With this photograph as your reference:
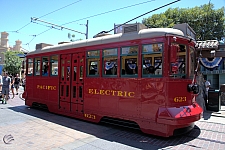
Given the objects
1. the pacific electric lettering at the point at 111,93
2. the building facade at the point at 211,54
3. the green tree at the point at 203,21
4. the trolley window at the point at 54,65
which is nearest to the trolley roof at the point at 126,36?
the trolley window at the point at 54,65

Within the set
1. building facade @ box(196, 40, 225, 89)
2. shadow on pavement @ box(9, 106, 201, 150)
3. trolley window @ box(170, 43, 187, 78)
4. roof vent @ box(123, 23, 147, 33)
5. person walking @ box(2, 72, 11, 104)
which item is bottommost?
shadow on pavement @ box(9, 106, 201, 150)

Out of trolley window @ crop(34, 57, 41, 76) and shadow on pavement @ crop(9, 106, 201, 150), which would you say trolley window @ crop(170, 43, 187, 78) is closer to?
shadow on pavement @ crop(9, 106, 201, 150)

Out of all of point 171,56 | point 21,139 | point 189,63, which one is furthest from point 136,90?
point 21,139

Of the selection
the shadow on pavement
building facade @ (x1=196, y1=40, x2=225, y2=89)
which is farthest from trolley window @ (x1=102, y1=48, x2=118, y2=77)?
building facade @ (x1=196, y1=40, x2=225, y2=89)

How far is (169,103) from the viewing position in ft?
16.6

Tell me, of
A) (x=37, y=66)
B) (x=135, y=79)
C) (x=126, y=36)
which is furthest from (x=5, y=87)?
(x=135, y=79)

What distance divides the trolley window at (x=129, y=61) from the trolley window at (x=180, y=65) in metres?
1.05

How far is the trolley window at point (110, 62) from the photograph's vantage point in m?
6.20

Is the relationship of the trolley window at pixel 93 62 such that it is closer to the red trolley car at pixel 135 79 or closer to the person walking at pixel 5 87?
the red trolley car at pixel 135 79

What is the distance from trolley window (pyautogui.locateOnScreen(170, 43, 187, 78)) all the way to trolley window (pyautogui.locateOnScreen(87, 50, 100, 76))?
2.56 m

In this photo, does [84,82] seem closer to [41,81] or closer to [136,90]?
[136,90]

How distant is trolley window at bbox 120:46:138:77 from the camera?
5.71 m

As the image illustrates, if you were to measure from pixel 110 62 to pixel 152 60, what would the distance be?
4.89 feet

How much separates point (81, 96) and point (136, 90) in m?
2.46
